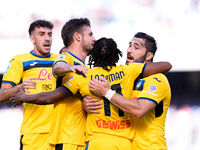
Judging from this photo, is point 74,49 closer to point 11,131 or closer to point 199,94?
point 11,131

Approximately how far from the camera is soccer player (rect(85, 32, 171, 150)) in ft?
10.1

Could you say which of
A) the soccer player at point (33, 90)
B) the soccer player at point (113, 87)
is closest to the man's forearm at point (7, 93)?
the soccer player at point (33, 90)

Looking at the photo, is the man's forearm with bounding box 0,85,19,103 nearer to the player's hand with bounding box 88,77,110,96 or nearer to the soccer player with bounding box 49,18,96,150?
the soccer player with bounding box 49,18,96,150

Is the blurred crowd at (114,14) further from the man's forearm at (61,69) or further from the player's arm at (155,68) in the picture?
the man's forearm at (61,69)

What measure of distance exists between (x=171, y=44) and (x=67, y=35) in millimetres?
8034

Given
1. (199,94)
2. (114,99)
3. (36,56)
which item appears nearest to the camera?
(114,99)

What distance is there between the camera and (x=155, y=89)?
324 cm

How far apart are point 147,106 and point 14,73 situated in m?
2.28

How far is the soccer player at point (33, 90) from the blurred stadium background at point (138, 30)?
21.7ft

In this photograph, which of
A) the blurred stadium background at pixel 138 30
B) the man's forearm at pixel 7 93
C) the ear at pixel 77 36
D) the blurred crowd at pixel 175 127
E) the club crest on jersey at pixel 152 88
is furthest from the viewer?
the blurred stadium background at pixel 138 30

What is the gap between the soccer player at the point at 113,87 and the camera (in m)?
3.09

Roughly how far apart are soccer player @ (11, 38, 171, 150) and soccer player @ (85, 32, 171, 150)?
0.37 ft

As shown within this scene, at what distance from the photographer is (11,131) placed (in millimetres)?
11273

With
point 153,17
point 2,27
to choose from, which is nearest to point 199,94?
point 153,17
